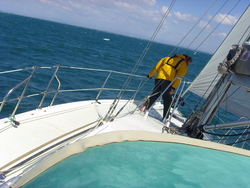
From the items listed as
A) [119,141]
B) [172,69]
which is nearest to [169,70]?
[172,69]

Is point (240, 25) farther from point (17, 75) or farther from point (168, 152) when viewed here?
point (17, 75)

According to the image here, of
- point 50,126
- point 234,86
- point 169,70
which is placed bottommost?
point 50,126

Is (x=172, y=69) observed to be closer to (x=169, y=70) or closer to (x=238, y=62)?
(x=169, y=70)

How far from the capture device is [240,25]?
16.6 ft

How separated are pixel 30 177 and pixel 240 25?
16.4 feet

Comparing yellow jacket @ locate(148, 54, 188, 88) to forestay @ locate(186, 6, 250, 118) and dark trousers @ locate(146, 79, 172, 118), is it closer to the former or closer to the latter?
dark trousers @ locate(146, 79, 172, 118)

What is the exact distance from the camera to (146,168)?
1.92 meters

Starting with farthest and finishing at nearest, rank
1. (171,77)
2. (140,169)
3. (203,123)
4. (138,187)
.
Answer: (171,77)
(203,123)
(140,169)
(138,187)

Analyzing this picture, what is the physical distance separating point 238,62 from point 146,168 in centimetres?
241

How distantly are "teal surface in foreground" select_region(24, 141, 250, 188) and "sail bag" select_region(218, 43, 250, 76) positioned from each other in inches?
61.0

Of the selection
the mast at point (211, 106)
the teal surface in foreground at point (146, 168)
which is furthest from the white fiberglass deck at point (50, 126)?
the teal surface in foreground at point (146, 168)

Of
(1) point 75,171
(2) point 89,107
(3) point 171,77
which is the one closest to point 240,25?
(3) point 171,77

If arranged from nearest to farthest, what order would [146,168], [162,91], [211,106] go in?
[146,168] → [211,106] → [162,91]

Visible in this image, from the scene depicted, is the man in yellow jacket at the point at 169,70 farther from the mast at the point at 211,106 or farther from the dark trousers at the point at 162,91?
the mast at the point at 211,106
